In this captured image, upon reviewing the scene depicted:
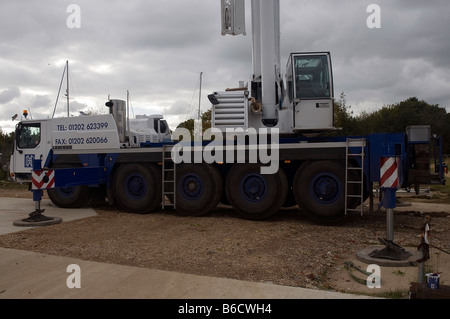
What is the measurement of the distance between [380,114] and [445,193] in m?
21.5

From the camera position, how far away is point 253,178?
9766 mm

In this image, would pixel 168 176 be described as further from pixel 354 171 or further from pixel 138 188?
pixel 354 171

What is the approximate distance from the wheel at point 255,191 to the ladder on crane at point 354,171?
4.60 ft

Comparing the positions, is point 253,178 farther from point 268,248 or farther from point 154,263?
point 154,263

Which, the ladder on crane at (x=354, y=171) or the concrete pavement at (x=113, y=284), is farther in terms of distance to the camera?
the ladder on crane at (x=354, y=171)

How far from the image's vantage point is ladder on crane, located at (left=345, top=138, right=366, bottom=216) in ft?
28.5

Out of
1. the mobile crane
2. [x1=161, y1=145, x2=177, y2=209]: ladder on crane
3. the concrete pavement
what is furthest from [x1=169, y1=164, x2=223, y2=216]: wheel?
the concrete pavement

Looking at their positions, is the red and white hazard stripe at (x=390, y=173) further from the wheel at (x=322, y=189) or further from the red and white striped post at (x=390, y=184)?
the wheel at (x=322, y=189)

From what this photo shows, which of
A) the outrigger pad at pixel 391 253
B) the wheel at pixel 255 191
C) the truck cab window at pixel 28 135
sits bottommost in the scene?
the outrigger pad at pixel 391 253

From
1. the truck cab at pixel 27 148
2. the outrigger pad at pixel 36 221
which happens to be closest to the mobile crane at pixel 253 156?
the truck cab at pixel 27 148

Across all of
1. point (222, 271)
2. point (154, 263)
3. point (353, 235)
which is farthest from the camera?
point (353, 235)

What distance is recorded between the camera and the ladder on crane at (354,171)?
8680 millimetres

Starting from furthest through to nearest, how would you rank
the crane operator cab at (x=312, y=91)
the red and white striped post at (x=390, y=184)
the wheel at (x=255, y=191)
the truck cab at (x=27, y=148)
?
1. the truck cab at (x=27, y=148)
2. the wheel at (x=255, y=191)
3. the crane operator cab at (x=312, y=91)
4. the red and white striped post at (x=390, y=184)
